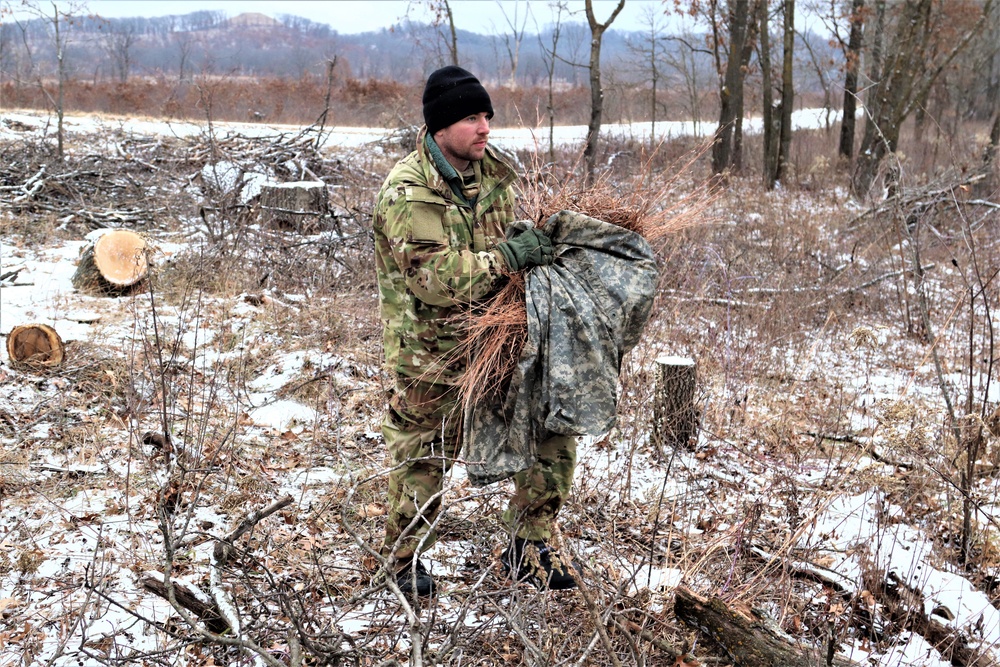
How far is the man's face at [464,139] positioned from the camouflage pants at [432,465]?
870mm

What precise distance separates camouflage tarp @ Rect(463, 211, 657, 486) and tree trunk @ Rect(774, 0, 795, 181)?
534 inches

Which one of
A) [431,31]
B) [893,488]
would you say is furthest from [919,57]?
[893,488]

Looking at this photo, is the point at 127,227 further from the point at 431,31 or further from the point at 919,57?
the point at 919,57

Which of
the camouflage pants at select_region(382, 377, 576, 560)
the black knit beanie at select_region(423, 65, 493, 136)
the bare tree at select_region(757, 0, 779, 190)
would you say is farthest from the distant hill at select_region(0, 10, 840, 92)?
the camouflage pants at select_region(382, 377, 576, 560)

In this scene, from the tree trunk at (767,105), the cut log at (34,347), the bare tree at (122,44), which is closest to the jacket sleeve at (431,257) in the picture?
the cut log at (34,347)

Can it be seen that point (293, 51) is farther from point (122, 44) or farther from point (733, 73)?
point (733, 73)

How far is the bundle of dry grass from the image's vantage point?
252cm

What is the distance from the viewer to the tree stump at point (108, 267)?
6277 millimetres

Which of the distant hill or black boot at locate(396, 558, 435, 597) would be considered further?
the distant hill

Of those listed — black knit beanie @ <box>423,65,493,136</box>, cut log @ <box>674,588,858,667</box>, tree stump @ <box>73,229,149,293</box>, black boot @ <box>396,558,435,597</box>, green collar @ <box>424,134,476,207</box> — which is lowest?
black boot @ <box>396,558,435,597</box>

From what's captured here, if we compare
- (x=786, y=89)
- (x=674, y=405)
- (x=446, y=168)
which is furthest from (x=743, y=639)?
(x=786, y=89)

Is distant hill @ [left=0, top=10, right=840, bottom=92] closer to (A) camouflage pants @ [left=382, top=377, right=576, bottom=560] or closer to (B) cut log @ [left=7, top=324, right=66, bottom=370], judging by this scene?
(B) cut log @ [left=7, top=324, right=66, bottom=370]

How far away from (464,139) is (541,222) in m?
0.42

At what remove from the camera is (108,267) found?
6.29 metres
